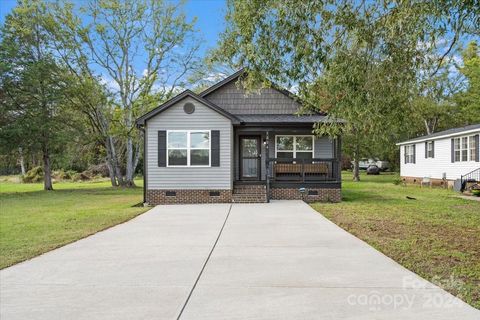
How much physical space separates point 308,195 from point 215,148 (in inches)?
167

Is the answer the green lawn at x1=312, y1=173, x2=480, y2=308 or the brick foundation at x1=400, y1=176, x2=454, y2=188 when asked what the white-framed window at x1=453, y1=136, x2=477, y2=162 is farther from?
the green lawn at x1=312, y1=173, x2=480, y2=308

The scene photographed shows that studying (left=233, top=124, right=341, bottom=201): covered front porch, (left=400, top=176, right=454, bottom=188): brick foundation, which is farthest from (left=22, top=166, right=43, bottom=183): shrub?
(left=400, top=176, right=454, bottom=188): brick foundation

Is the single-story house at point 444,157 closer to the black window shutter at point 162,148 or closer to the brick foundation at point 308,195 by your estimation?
the brick foundation at point 308,195

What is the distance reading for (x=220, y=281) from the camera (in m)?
4.78

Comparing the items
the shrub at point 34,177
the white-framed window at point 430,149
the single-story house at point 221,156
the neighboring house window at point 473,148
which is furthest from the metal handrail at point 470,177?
the shrub at point 34,177

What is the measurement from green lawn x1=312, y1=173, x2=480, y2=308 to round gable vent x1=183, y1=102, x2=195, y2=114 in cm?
592

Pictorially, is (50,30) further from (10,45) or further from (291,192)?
(291,192)

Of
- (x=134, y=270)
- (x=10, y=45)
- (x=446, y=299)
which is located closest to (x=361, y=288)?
(x=446, y=299)

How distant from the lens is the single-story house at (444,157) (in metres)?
19.5

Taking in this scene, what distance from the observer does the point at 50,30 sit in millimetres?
24234

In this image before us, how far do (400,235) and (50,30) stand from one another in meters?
24.2

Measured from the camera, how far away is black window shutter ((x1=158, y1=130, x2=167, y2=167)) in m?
14.9

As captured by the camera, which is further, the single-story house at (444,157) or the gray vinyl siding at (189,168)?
the single-story house at (444,157)

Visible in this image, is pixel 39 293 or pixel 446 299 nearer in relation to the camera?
pixel 446 299
